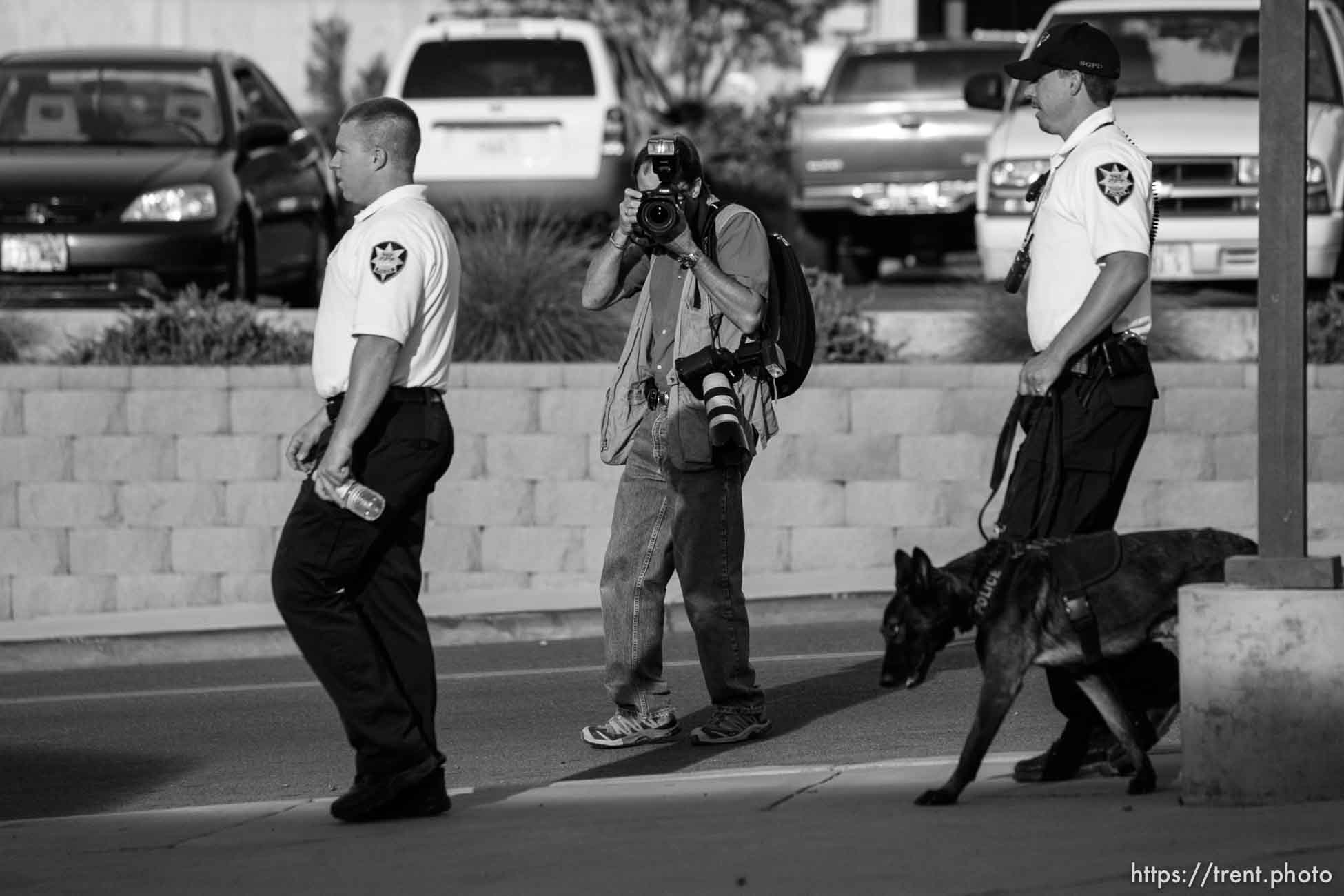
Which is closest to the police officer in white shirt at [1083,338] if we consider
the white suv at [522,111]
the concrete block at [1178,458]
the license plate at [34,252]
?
the concrete block at [1178,458]

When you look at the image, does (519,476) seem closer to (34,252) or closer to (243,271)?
(243,271)

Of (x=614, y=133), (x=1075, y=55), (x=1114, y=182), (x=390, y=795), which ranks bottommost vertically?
(x=390, y=795)

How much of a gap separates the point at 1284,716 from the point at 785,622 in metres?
5.05

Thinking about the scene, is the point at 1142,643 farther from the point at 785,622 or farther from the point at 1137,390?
the point at 785,622

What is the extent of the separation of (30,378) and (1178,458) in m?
6.07

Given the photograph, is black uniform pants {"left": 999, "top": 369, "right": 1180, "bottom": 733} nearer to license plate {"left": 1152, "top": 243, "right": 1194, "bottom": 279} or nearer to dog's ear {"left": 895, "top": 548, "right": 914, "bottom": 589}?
dog's ear {"left": 895, "top": 548, "right": 914, "bottom": 589}

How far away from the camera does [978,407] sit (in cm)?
1141

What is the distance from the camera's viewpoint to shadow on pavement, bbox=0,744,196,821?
6848mm

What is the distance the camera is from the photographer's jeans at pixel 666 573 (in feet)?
22.4

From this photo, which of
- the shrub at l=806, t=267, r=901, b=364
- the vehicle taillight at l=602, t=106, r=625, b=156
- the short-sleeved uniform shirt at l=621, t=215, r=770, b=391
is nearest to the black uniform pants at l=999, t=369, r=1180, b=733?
the short-sleeved uniform shirt at l=621, t=215, r=770, b=391

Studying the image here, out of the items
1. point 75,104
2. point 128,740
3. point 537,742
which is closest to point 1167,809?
point 537,742

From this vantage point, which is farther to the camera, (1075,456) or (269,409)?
(269,409)

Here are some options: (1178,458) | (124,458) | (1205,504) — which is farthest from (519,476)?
(1205,504)

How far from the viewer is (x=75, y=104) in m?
13.9
